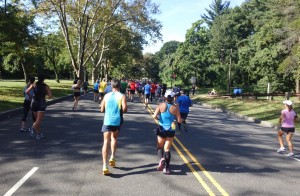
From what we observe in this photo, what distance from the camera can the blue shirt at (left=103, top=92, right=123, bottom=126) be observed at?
23.0 ft

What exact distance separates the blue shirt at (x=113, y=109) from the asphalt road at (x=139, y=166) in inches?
40.2

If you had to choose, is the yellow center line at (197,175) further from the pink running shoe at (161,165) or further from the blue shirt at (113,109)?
the blue shirt at (113,109)

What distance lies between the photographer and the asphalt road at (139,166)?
6094 mm

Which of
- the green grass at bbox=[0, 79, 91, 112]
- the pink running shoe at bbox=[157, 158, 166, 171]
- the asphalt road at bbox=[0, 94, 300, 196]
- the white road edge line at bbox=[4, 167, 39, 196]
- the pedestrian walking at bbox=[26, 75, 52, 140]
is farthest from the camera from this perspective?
the green grass at bbox=[0, 79, 91, 112]

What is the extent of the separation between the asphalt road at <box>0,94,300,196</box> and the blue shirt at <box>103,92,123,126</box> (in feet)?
3.35

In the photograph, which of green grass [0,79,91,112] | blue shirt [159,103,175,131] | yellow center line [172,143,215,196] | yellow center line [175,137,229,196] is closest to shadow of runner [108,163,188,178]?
yellow center line [172,143,215,196]

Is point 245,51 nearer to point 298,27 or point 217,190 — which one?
point 298,27

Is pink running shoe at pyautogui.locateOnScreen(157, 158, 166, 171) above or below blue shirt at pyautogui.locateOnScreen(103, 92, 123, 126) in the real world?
below

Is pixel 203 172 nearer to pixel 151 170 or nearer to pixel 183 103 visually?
pixel 151 170

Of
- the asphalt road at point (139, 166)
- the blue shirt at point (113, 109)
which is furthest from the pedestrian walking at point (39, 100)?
the blue shirt at point (113, 109)

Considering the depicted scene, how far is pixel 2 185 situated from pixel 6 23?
1872 cm

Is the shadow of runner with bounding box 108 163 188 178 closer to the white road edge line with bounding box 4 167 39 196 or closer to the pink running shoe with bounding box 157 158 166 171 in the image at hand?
the pink running shoe with bounding box 157 158 166 171

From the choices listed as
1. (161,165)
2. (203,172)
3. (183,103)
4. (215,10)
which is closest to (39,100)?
(161,165)

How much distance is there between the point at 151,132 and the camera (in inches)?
486
